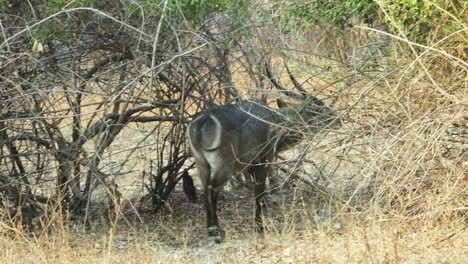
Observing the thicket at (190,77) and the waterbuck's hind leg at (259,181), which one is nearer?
the thicket at (190,77)

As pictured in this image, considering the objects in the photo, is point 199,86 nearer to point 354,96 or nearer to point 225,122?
point 225,122

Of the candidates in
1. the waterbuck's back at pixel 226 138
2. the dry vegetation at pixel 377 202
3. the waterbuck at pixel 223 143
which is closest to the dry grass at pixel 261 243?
the dry vegetation at pixel 377 202

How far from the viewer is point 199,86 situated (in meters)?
8.48

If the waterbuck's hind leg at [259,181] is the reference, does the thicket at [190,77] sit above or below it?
above

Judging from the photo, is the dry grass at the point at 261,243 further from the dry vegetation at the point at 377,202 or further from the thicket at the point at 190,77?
the thicket at the point at 190,77

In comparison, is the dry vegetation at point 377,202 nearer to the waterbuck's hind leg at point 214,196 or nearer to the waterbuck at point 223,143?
the waterbuck's hind leg at point 214,196

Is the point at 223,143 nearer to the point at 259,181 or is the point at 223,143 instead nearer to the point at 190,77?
the point at 259,181

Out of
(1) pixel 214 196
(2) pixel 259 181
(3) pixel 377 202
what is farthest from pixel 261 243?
(3) pixel 377 202

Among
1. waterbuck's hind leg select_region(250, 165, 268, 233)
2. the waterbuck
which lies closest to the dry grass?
waterbuck's hind leg select_region(250, 165, 268, 233)

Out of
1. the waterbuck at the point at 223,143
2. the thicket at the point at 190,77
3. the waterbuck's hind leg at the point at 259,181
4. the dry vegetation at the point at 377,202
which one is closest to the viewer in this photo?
the dry vegetation at the point at 377,202

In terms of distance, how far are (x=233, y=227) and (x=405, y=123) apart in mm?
2637

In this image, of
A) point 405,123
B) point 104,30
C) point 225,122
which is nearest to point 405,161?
point 405,123

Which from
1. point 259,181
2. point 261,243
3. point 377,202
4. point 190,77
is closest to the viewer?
point 377,202

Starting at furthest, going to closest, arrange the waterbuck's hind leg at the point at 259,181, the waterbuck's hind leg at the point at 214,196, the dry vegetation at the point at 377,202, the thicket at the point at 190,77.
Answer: the waterbuck's hind leg at the point at 259,181 → the waterbuck's hind leg at the point at 214,196 → the thicket at the point at 190,77 → the dry vegetation at the point at 377,202
